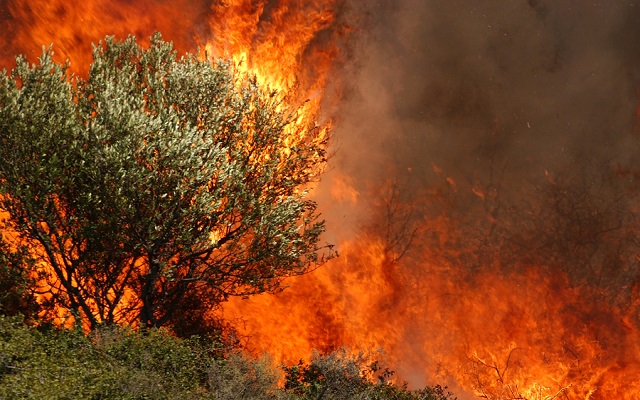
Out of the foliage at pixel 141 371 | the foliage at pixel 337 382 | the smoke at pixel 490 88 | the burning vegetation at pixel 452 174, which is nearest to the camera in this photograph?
the foliage at pixel 141 371

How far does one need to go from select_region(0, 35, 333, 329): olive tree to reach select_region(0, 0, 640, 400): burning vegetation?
128 inches

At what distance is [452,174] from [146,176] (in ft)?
41.4

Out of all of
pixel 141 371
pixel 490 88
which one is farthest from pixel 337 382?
pixel 490 88

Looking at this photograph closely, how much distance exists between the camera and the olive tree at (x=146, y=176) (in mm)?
19000

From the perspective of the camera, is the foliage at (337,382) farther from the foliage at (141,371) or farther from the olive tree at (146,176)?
the olive tree at (146,176)

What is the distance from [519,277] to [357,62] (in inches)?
398

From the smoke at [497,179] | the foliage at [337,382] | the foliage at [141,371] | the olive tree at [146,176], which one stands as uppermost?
the smoke at [497,179]

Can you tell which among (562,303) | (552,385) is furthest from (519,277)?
(552,385)

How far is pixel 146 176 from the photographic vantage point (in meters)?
19.0

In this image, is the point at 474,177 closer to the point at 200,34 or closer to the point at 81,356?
the point at 200,34

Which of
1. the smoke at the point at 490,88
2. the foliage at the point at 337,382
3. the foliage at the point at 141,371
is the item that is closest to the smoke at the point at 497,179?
the smoke at the point at 490,88

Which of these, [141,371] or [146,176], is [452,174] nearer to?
[146,176]

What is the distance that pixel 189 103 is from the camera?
→ 2077 cm

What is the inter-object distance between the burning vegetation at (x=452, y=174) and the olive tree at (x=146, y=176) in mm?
3246
